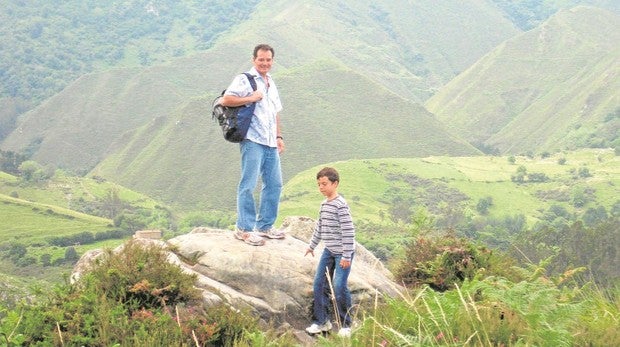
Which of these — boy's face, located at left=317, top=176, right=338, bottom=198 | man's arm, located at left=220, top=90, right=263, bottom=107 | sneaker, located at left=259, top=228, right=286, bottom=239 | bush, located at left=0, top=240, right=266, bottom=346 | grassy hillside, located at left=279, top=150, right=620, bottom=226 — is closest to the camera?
bush, located at left=0, top=240, right=266, bottom=346

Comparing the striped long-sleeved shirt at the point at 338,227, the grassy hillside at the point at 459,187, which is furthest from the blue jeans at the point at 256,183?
the grassy hillside at the point at 459,187

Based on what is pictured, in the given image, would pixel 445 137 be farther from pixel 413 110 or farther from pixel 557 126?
pixel 557 126

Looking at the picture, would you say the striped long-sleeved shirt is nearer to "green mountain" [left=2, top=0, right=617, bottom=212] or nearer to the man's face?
the man's face

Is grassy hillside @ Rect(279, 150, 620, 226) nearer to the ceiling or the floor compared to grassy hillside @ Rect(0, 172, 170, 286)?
nearer to the ceiling

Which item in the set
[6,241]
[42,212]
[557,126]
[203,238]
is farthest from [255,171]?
[557,126]

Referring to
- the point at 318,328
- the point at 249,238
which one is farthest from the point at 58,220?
the point at 318,328

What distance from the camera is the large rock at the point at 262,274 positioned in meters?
8.96

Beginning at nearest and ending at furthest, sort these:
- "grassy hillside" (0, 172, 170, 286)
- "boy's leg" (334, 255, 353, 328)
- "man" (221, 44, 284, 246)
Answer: "boy's leg" (334, 255, 353, 328) → "man" (221, 44, 284, 246) → "grassy hillside" (0, 172, 170, 286)

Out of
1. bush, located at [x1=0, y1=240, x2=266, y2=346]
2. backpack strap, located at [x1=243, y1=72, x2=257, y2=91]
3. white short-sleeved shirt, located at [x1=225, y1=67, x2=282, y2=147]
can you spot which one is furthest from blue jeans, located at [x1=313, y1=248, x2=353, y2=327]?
backpack strap, located at [x1=243, y1=72, x2=257, y2=91]

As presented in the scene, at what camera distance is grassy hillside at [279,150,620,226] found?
113 metres

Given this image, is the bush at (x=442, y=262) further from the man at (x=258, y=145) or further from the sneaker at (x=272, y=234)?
the man at (x=258, y=145)

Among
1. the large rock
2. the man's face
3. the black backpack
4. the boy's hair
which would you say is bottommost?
Answer: the large rock

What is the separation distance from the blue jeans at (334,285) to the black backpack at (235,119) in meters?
1.85

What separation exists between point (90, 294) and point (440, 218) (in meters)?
99.0
